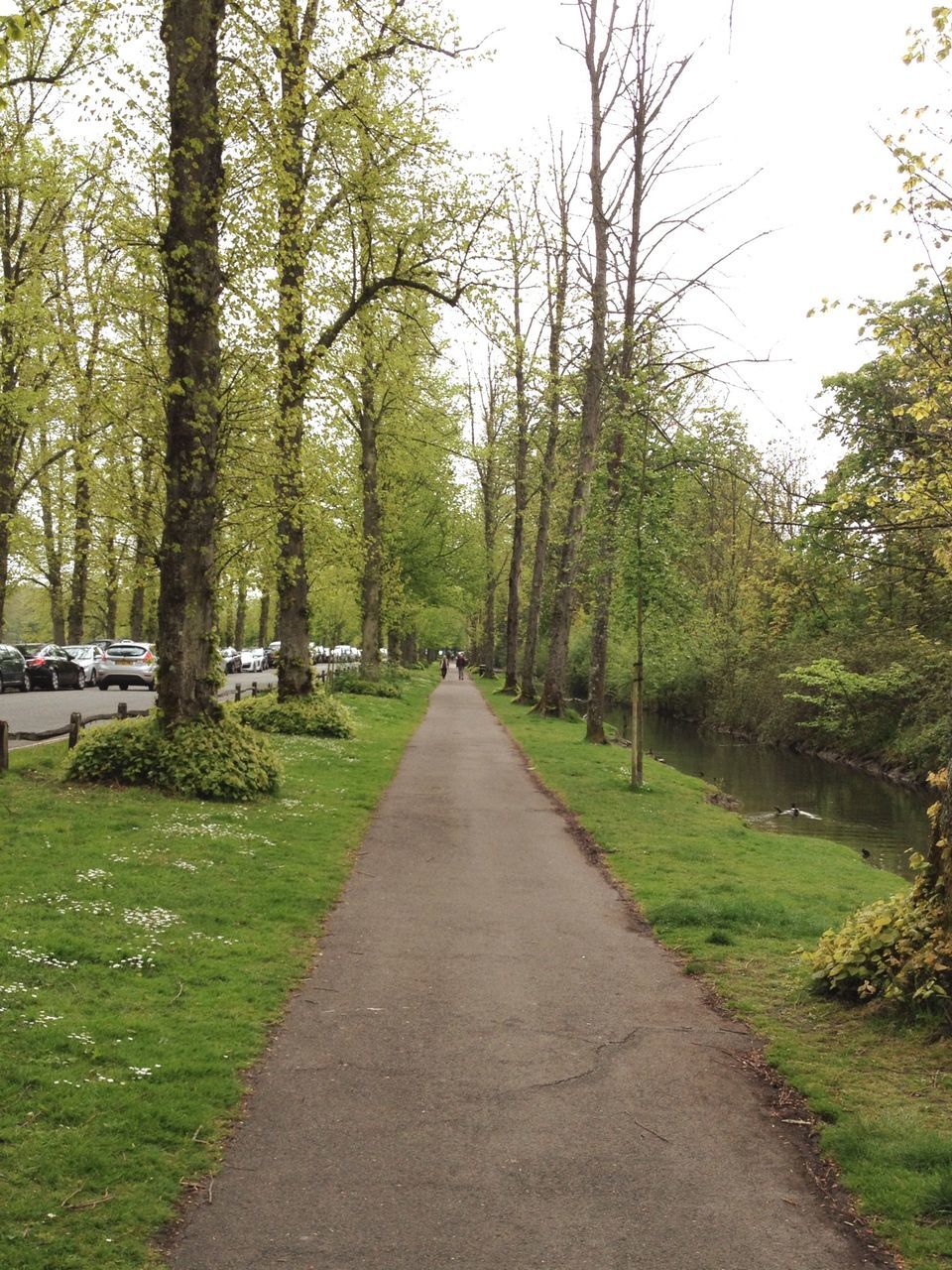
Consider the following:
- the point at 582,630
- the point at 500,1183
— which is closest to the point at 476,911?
the point at 500,1183

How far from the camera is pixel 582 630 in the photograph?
58.1m

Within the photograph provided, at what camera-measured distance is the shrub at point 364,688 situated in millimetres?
34438

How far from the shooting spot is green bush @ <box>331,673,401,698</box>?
1356 inches

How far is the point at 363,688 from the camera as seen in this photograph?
113 feet

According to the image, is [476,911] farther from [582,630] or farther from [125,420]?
[582,630]

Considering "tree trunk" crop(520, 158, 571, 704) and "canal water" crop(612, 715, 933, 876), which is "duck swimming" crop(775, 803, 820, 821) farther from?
"tree trunk" crop(520, 158, 571, 704)

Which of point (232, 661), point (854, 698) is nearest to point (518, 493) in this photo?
point (854, 698)

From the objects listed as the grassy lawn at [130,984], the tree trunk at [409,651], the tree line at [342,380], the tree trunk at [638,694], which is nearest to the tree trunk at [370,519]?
the tree line at [342,380]

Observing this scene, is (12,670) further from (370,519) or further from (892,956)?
(892,956)

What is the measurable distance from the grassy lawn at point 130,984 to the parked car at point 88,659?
2810 cm

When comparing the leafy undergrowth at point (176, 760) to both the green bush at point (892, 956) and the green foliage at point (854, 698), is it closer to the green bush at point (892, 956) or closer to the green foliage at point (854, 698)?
the green bush at point (892, 956)

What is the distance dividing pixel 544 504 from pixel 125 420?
2045 cm

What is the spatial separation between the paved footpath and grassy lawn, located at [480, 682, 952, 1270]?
267mm

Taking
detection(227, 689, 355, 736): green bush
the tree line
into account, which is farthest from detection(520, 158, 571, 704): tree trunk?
detection(227, 689, 355, 736): green bush
